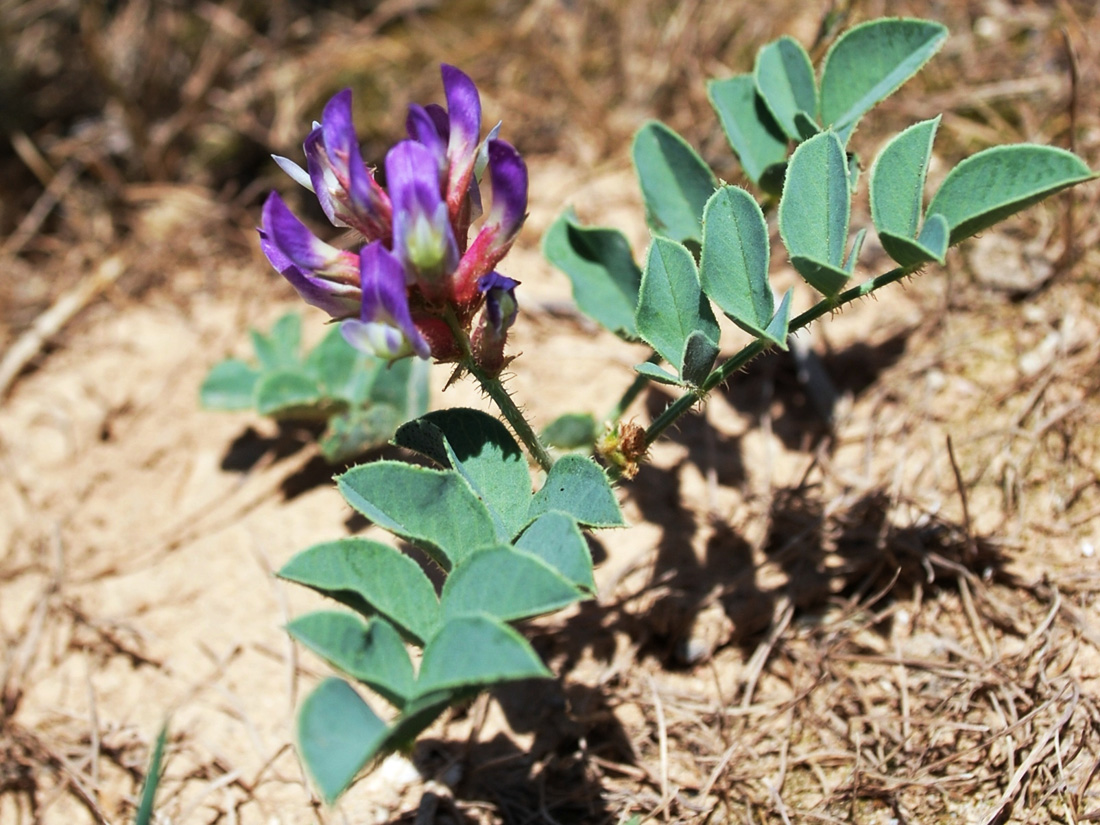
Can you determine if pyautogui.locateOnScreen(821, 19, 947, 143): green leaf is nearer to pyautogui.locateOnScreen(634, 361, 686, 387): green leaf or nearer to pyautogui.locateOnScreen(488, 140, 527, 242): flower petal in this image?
pyautogui.locateOnScreen(634, 361, 686, 387): green leaf

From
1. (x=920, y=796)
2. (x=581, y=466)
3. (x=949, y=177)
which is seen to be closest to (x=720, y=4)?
(x=949, y=177)

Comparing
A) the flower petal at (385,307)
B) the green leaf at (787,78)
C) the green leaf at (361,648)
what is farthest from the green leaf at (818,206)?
the green leaf at (361,648)

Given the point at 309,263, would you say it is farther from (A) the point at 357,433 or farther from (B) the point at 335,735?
(A) the point at 357,433

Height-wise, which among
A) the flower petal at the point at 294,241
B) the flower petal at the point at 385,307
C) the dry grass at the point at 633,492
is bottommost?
the dry grass at the point at 633,492

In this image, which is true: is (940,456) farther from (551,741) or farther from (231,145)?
(231,145)

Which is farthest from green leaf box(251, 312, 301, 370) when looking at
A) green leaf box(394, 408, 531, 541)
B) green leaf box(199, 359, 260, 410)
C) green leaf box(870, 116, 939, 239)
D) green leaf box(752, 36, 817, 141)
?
green leaf box(870, 116, 939, 239)

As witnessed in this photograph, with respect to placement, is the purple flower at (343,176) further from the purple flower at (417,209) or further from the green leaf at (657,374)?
the green leaf at (657,374)
